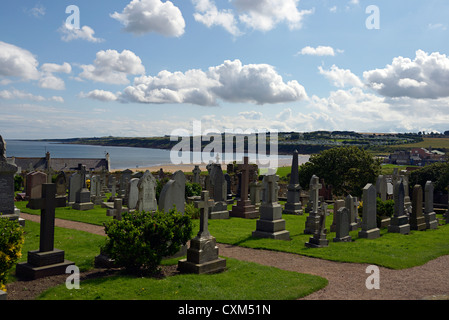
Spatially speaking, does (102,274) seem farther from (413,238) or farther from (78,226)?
(413,238)

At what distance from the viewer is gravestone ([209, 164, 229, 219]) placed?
18.4 metres

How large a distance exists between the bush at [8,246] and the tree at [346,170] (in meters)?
25.2

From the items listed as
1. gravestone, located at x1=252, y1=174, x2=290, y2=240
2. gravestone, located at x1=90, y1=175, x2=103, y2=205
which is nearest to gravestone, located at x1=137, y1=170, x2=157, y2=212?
gravestone, located at x1=252, y1=174, x2=290, y2=240

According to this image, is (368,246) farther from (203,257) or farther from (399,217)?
(203,257)

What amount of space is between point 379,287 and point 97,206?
18250mm

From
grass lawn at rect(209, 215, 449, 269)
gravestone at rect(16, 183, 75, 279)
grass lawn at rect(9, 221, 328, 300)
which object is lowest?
grass lawn at rect(209, 215, 449, 269)

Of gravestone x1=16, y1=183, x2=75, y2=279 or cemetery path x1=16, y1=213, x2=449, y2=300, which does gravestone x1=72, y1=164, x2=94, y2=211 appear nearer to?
cemetery path x1=16, y1=213, x2=449, y2=300

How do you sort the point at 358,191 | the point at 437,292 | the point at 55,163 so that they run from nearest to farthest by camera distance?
1. the point at 437,292
2. the point at 358,191
3. the point at 55,163

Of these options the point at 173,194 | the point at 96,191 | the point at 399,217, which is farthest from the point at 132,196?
the point at 399,217

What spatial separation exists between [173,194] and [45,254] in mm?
3958

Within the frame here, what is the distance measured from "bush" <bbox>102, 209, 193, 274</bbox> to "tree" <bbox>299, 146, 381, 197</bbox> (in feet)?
73.6

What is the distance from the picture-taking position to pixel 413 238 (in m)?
14.1
